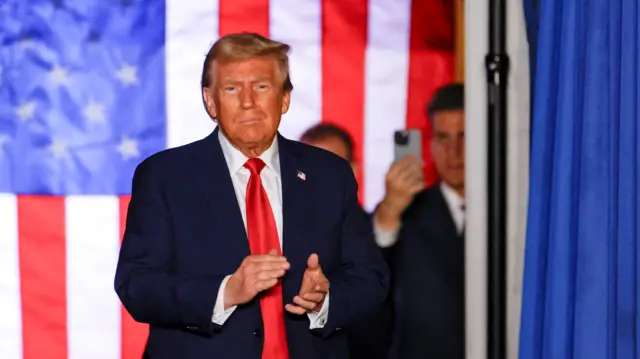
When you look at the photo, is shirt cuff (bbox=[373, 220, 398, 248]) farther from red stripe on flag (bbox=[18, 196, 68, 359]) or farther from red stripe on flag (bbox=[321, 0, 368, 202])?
red stripe on flag (bbox=[18, 196, 68, 359])

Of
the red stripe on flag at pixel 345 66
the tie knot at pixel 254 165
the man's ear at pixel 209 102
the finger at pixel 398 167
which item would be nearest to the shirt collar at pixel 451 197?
the finger at pixel 398 167

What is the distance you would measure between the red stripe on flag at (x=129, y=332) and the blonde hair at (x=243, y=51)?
12.3 inches

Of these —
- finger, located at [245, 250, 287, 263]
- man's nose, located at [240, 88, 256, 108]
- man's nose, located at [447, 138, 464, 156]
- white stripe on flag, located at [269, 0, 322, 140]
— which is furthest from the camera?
→ man's nose, located at [447, 138, 464, 156]

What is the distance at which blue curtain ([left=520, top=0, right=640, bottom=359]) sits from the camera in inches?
65.1

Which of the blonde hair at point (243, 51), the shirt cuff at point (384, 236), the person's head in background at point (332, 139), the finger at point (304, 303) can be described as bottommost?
the finger at point (304, 303)

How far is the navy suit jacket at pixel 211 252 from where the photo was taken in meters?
1.65

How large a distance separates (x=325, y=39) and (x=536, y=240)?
648 millimetres

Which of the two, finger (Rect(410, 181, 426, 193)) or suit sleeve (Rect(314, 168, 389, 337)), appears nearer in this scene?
suit sleeve (Rect(314, 168, 389, 337))

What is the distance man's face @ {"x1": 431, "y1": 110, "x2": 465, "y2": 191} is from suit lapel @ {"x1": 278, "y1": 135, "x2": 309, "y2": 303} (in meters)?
0.35

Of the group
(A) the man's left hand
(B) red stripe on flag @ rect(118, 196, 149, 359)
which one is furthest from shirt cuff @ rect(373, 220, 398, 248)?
(B) red stripe on flag @ rect(118, 196, 149, 359)

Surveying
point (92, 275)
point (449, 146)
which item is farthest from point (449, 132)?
point (92, 275)

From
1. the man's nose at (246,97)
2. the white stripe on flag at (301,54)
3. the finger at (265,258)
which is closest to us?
the finger at (265,258)

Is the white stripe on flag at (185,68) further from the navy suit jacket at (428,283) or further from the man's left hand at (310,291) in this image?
the navy suit jacket at (428,283)

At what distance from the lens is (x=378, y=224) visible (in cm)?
184
